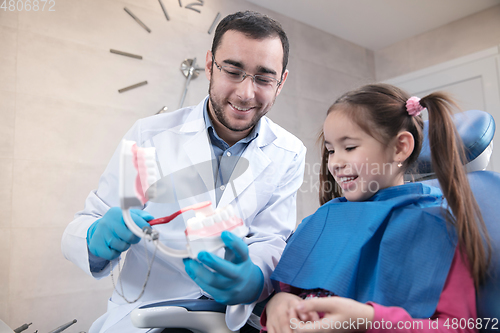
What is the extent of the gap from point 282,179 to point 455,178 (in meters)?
0.68

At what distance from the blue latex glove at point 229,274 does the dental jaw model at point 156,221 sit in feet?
0.08

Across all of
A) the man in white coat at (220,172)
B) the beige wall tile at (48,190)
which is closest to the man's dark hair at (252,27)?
the man in white coat at (220,172)

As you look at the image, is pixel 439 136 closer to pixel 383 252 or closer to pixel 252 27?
pixel 383 252

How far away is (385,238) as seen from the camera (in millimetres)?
778

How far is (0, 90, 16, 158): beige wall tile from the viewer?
178 centimetres

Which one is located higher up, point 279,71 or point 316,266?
point 279,71

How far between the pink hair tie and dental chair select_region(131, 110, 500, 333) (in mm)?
82

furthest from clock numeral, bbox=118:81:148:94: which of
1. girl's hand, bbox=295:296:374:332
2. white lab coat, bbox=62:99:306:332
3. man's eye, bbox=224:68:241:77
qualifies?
girl's hand, bbox=295:296:374:332

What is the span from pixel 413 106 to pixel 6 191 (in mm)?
1854

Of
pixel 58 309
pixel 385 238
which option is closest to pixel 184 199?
pixel 385 238

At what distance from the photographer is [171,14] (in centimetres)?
234

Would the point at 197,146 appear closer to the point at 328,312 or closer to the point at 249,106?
the point at 249,106

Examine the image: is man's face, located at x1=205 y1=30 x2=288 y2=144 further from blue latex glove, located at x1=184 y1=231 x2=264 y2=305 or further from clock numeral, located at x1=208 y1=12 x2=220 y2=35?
clock numeral, located at x1=208 y1=12 x2=220 y2=35

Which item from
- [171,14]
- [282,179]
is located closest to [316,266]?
[282,179]
